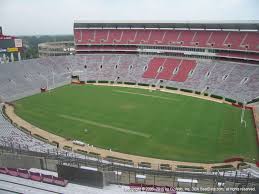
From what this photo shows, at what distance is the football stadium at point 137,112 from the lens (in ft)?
72.2

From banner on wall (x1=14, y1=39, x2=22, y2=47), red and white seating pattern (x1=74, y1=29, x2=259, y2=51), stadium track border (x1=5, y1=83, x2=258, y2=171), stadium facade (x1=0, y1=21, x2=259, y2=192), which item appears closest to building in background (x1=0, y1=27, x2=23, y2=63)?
banner on wall (x1=14, y1=39, x2=22, y2=47)

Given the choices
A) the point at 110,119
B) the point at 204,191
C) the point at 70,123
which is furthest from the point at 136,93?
the point at 204,191

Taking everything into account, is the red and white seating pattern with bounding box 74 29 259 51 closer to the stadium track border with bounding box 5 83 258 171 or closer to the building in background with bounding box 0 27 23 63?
the building in background with bounding box 0 27 23 63

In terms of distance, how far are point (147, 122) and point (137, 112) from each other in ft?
18.9

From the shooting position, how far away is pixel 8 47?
248 feet

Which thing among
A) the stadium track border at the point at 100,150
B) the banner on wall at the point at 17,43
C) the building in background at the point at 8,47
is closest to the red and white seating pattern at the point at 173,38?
the banner on wall at the point at 17,43

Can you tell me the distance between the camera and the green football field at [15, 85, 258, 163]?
37625 mm

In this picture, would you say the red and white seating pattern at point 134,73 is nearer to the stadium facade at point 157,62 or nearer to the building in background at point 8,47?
the stadium facade at point 157,62

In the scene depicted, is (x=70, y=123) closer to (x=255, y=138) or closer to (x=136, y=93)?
(x=136, y=93)

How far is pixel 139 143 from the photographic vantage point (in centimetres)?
3928

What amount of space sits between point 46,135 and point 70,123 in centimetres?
560

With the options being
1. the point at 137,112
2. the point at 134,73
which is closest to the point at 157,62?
the point at 134,73

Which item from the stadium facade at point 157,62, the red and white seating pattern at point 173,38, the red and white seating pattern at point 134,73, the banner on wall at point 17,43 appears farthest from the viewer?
Result: the banner on wall at point 17,43

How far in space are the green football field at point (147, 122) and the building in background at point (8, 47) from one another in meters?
19.3
